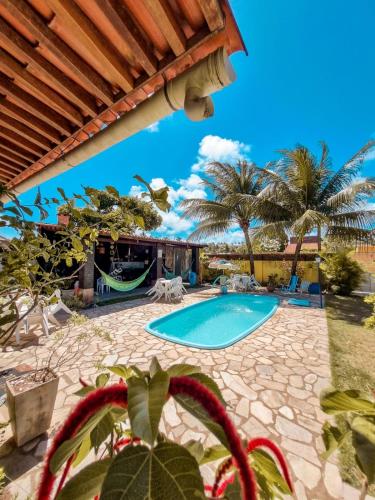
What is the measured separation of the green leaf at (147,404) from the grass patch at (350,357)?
2.44 meters

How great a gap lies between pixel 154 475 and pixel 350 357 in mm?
4903

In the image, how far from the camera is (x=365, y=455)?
13.7 inches

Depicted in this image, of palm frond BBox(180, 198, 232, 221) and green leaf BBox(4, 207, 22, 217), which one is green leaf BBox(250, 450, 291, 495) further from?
palm frond BBox(180, 198, 232, 221)

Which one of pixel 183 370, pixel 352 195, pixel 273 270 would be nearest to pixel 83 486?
pixel 183 370

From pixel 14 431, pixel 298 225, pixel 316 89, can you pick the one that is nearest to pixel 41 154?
pixel 14 431

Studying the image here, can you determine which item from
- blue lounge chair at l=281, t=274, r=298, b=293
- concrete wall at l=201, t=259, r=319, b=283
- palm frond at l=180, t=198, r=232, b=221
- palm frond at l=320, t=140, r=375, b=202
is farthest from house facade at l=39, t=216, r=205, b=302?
palm frond at l=320, t=140, r=375, b=202

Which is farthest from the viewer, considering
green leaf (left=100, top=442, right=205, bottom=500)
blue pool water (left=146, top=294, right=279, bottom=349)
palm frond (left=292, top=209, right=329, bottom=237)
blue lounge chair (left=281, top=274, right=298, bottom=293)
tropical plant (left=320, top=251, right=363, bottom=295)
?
blue lounge chair (left=281, top=274, right=298, bottom=293)

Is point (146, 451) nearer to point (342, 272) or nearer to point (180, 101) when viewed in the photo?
point (180, 101)

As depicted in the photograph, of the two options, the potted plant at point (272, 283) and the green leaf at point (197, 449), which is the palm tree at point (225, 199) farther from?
the green leaf at point (197, 449)

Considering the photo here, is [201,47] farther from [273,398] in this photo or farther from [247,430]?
[273,398]

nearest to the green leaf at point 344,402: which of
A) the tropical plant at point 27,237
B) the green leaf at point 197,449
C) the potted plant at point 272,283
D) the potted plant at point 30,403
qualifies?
the green leaf at point 197,449

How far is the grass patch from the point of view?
187 cm

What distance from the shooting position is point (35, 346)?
4203 mm

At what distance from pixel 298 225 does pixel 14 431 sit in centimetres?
911
